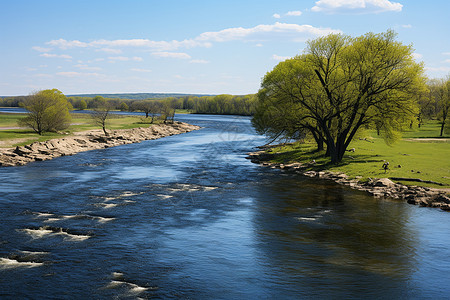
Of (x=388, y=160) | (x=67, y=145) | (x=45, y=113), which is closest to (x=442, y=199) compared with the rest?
(x=388, y=160)

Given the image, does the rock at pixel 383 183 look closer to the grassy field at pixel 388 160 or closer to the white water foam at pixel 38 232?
the grassy field at pixel 388 160

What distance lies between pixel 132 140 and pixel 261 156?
3502 centimetres

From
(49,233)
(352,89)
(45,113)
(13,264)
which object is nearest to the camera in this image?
(13,264)

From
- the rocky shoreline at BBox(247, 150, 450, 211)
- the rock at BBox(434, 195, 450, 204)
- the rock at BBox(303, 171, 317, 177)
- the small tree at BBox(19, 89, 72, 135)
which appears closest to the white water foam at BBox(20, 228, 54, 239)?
the rocky shoreline at BBox(247, 150, 450, 211)

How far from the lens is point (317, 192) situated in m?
31.4

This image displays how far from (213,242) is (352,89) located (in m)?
27.7

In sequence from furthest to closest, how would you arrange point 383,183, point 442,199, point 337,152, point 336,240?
point 337,152 → point 383,183 → point 442,199 → point 336,240

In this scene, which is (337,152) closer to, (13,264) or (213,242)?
(213,242)

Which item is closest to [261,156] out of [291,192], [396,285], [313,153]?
[313,153]

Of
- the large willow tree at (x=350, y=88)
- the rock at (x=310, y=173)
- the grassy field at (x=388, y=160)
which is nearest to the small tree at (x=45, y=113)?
the grassy field at (x=388, y=160)

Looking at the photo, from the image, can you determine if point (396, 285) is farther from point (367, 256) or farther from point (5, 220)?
point (5, 220)

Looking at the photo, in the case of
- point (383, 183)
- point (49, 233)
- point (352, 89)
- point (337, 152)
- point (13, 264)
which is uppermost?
point (352, 89)

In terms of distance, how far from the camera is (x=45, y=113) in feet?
229

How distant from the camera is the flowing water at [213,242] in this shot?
14.6 m
